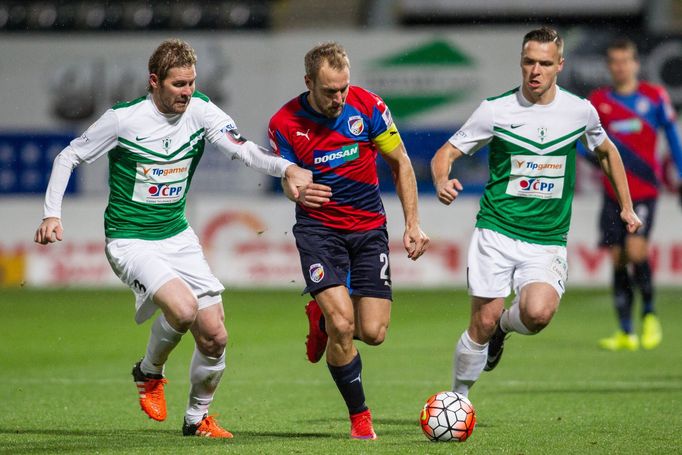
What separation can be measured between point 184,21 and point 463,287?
6.78m

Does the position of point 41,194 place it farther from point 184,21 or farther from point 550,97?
point 550,97

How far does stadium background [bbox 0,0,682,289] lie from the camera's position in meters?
19.5

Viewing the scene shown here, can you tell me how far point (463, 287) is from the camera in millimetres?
19453

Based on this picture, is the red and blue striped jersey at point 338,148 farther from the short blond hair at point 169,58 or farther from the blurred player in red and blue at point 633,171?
the blurred player in red and blue at point 633,171

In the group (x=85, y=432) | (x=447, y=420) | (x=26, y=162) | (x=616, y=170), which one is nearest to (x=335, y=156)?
(x=447, y=420)

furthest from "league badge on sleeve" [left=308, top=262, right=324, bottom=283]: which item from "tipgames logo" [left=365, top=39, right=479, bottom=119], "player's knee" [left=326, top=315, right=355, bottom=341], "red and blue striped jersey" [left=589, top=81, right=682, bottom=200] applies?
"tipgames logo" [left=365, top=39, right=479, bottom=119]

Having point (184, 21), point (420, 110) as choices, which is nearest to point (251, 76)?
point (184, 21)

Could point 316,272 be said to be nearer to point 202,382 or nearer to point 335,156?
point 335,156

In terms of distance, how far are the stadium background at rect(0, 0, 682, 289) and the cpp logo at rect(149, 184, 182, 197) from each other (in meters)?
12.2

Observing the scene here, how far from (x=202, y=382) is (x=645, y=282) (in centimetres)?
602

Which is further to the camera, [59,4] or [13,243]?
[59,4]

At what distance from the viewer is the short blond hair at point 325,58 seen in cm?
657

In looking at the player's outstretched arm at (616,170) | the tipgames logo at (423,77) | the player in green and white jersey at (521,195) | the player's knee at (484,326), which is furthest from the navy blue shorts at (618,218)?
the tipgames logo at (423,77)

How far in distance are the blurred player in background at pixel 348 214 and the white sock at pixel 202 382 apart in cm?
64
